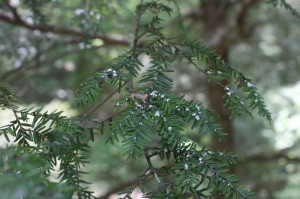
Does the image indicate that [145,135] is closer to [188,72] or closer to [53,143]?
[53,143]

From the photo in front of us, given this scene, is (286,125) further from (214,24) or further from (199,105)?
(199,105)

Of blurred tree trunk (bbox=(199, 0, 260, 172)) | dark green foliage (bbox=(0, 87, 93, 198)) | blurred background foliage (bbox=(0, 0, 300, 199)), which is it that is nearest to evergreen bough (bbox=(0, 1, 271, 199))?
dark green foliage (bbox=(0, 87, 93, 198))

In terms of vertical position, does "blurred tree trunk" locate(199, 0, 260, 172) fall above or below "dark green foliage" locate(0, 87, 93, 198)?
above

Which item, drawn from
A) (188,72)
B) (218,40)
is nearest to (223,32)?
(218,40)

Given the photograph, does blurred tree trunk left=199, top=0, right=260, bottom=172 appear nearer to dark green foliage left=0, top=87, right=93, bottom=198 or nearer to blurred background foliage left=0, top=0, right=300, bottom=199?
blurred background foliage left=0, top=0, right=300, bottom=199

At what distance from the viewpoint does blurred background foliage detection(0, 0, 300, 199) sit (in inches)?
116

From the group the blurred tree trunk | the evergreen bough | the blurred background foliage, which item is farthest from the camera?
the blurred tree trunk

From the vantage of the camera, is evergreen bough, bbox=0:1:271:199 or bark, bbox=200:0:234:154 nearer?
evergreen bough, bbox=0:1:271:199

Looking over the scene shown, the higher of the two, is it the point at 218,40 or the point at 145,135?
the point at 218,40

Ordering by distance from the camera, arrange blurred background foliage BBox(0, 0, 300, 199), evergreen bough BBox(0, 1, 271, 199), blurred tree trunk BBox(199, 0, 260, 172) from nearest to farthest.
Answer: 1. evergreen bough BBox(0, 1, 271, 199)
2. blurred background foliage BBox(0, 0, 300, 199)
3. blurred tree trunk BBox(199, 0, 260, 172)

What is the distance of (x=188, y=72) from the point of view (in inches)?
175

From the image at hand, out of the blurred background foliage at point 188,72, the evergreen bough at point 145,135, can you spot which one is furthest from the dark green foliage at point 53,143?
the blurred background foliage at point 188,72

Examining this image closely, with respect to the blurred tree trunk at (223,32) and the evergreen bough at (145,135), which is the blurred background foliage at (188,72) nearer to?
the blurred tree trunk at (223,32)

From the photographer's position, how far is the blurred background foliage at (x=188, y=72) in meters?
2.94
